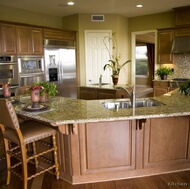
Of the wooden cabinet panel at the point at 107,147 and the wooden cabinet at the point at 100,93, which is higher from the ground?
the wooden cabinet at the point at 100,93

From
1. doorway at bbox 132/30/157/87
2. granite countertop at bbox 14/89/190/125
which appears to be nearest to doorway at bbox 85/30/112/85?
granite countertop at bbox 14/89/190/125

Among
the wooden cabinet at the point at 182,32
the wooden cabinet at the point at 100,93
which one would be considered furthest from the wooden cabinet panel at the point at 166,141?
the wooden cabinet at the point at 182,32

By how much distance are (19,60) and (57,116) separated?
3261 millimetres

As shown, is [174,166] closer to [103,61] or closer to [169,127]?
[169,127]

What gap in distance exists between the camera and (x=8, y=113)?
82.0 inches

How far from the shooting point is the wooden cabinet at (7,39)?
183 inches

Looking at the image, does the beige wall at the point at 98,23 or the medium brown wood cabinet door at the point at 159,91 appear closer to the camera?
the medium brown wood cabinet door at the point at 159,91

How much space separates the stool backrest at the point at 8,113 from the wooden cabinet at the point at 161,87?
481 centimetres

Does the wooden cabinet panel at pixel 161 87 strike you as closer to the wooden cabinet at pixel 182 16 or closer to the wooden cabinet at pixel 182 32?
the wooden cabinet at pixel 182 32

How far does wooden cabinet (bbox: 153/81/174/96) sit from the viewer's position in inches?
235

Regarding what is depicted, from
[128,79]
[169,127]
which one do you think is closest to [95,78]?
[128,79]

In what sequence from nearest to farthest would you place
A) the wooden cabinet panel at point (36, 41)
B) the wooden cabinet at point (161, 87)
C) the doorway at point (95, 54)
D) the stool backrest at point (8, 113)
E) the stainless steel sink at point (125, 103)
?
1. the stool backrest at point (8, 113)
2. the stainless steel sink at point (125, 103)
3. the wooden cabinet panel at point (36, 41)
4. the wooden cabinet at point (161, 87)
5. the doorway at point (95, 54)

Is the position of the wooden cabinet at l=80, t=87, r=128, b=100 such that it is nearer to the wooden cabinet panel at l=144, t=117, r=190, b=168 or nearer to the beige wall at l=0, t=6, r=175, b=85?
the beige wall at l=0, t=6, r=175, b=85

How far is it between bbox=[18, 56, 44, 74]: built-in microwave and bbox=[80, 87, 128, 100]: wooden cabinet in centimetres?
130
